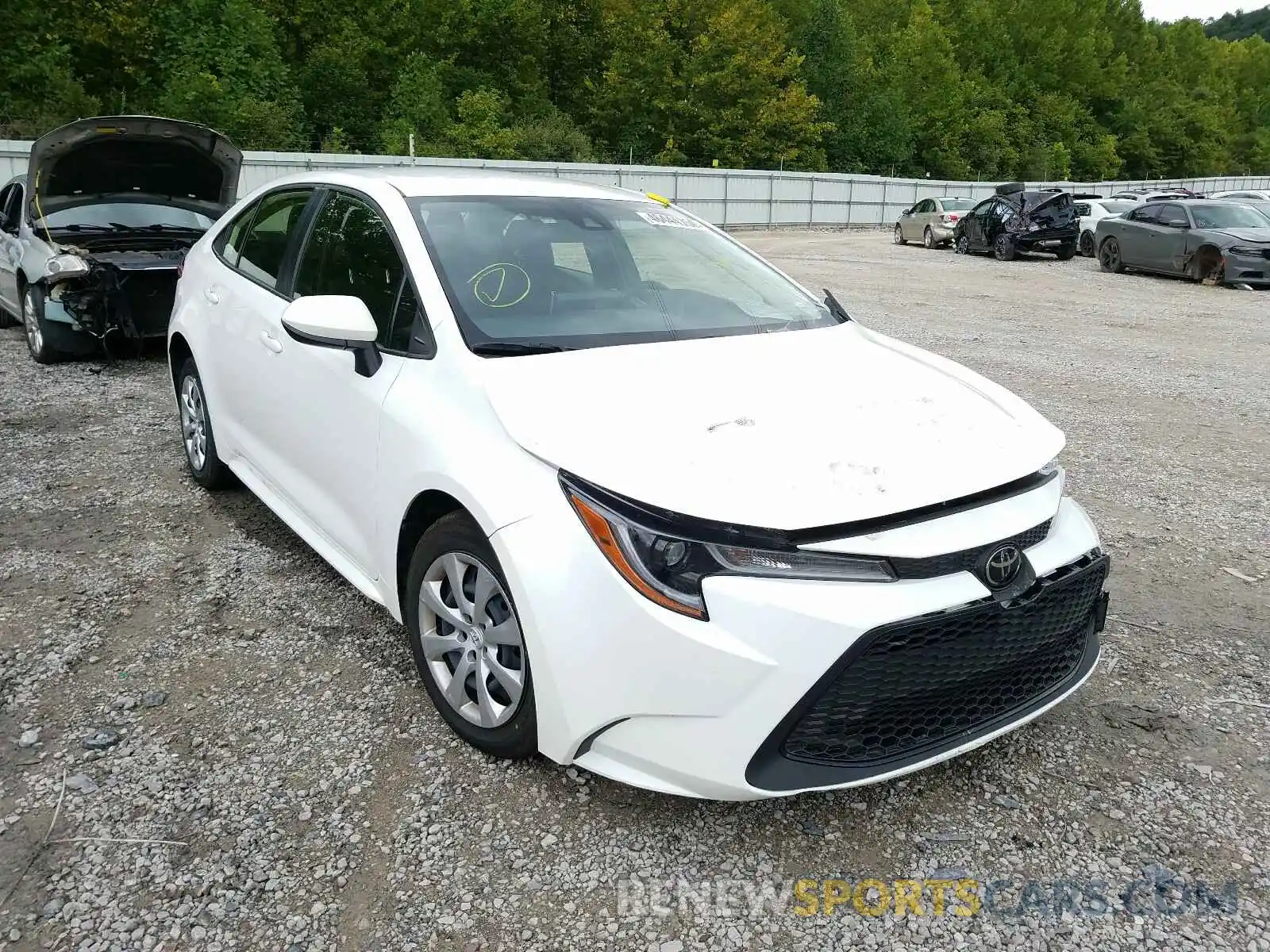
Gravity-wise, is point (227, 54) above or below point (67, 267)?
above

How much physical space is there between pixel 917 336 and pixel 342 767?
922 centimetres

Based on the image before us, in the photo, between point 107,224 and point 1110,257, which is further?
point 1110,257

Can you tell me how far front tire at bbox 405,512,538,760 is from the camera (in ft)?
8.26

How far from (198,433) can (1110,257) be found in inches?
744

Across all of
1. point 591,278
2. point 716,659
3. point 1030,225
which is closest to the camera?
point 716,659

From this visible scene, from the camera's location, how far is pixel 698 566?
2168mm

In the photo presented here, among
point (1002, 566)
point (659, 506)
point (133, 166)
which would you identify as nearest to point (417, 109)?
point (133, 166)

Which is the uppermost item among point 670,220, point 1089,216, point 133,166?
point 133,166

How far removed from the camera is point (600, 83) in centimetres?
5591

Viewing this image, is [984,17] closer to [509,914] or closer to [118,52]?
[118,52]

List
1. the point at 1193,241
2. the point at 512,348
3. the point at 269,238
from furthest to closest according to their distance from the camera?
the point at 1193,241 < the point at 269,238 < the point at 512,348

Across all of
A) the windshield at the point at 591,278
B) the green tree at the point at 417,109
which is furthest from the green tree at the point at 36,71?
the windshield at the point at 591,278

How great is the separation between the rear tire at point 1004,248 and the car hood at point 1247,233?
194 inches

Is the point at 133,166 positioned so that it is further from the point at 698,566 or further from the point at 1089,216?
the point at 1089,216
